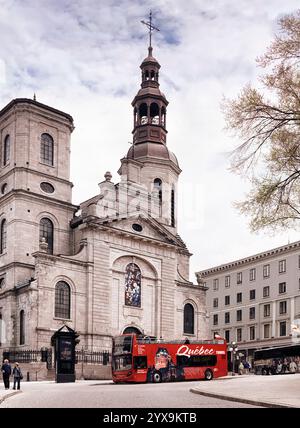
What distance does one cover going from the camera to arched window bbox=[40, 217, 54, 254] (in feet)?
191

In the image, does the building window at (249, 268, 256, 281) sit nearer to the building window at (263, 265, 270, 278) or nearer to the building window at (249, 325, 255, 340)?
the building window at (263, 265, 270, 278)

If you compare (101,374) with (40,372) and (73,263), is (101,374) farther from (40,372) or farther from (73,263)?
(73,263)

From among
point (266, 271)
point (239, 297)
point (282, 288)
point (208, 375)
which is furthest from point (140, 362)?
point (239, 297)

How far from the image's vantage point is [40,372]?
158 ft

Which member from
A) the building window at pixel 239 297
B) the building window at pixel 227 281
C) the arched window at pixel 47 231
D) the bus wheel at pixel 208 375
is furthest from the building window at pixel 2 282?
the building window at pixel 227 281

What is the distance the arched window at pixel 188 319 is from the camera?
6488cm

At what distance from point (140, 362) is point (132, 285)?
1893 centimetres

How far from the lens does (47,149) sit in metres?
60.9

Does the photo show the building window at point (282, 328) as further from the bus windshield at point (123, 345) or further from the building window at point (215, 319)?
the bus windshield at point (123, 345)

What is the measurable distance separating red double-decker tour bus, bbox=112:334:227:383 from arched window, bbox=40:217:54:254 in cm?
1692

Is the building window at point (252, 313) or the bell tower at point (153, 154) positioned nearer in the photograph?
the bell tower at point (153, 154)

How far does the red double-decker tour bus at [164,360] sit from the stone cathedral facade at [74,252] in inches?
460
